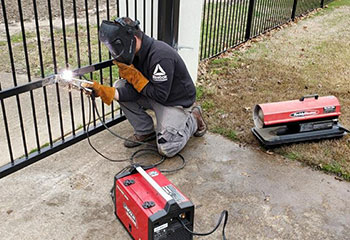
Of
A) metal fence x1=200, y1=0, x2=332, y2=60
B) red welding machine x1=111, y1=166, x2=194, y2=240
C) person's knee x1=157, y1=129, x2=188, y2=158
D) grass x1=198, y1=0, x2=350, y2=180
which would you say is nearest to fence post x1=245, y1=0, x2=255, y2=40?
metal fence x1=200, y1=0, x2=332, y2=60

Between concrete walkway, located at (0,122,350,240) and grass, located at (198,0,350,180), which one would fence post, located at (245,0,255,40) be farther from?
concrete walkway, located at (0,122,350,240)

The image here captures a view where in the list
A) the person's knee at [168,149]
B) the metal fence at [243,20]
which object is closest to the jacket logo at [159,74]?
the person's knee at [168,149]

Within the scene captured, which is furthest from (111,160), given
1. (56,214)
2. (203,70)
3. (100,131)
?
(203,70)

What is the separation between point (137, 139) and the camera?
12.8 ft

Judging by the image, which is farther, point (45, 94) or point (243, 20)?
point (243, 20)

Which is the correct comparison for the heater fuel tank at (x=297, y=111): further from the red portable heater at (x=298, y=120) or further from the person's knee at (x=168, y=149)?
the person's knee at (x=168, y=149)

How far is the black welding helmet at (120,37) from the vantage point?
298cm

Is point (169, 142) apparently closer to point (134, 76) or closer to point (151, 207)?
point (134, 76)

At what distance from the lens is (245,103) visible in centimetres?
484

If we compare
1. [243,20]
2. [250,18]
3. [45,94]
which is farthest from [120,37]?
[243,20]

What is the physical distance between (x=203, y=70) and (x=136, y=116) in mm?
2243

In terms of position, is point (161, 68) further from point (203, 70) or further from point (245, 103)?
point (203, 70)

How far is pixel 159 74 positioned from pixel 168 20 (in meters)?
1.16

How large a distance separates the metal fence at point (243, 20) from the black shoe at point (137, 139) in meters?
2.53
